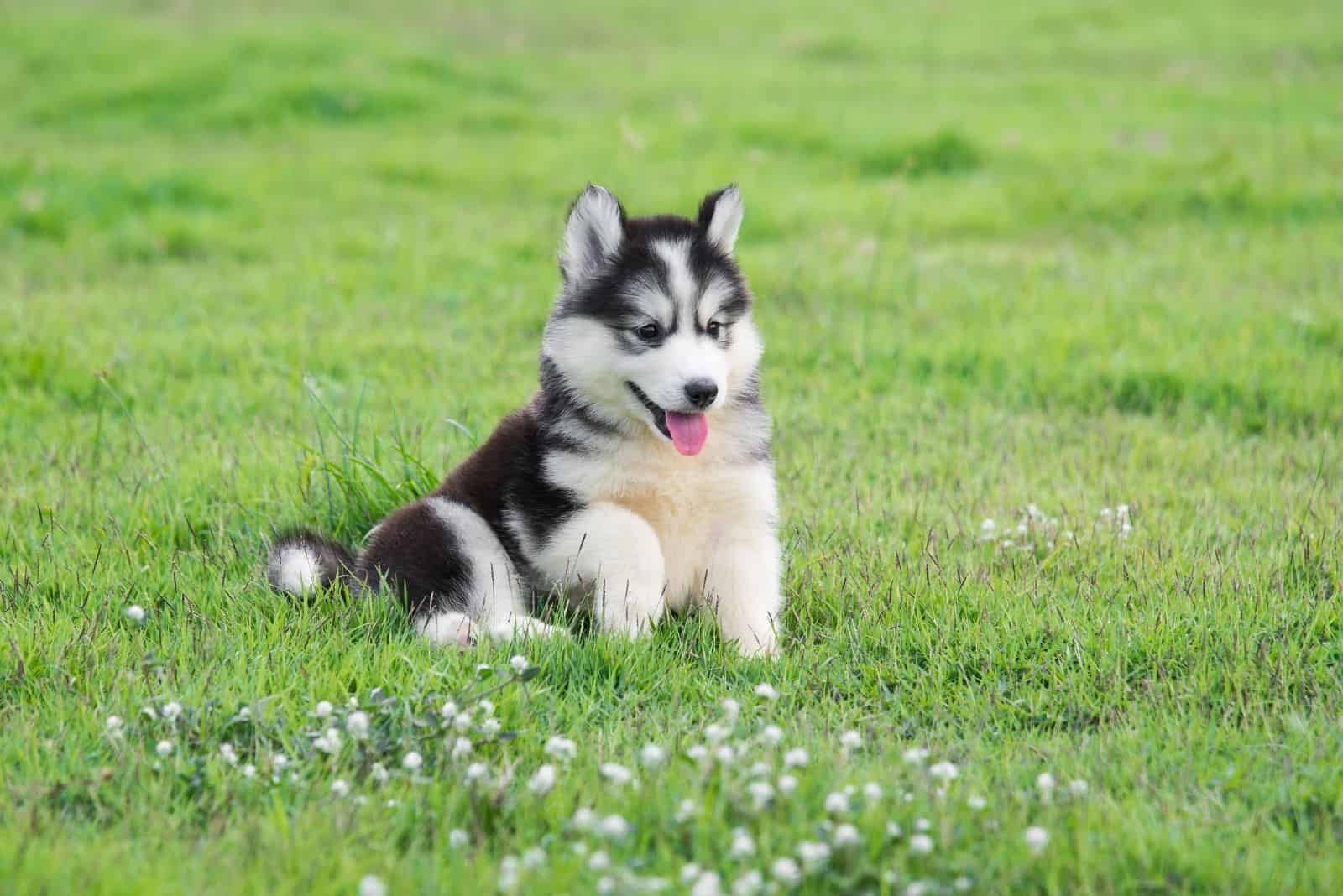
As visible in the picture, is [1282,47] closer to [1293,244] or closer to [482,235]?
[1293,244]

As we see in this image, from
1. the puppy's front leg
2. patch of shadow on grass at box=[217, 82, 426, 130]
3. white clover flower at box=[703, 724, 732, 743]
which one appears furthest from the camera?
patch of shadow on grass at box=[217, 82, 426, 130]

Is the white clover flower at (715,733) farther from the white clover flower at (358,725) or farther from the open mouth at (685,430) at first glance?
the open mouth at (685,430)

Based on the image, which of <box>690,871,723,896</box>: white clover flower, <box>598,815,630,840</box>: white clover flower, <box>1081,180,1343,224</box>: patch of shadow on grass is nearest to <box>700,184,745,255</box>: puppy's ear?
<box>598,815,630,840</box>: white clover flower

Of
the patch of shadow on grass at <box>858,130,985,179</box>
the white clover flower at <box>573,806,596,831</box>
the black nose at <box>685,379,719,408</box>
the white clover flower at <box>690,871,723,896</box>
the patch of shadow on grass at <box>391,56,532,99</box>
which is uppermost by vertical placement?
the patch of shadow on grass at <box>391,56,532,99</box>

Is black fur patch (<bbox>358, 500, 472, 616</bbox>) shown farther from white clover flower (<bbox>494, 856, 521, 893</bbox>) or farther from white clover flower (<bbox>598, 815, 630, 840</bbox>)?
white clover flower (<bbox>494, 856, 521, 893</bbox>)

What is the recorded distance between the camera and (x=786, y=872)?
8.57 feet

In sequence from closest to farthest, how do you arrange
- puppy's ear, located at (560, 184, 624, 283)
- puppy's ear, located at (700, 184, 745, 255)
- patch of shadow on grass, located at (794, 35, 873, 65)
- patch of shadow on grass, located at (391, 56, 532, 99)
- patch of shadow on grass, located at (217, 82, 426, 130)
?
puppy's ear, located at (560, 184, 624, 283), puppy's ear, located at (700, 184, 745, 255), patch of shadow on grass, located at (217, 82, 426, 130), patch of shadow on grass, located at (391, 56, 532, 99), patch of shadow on grass, located at (794, 35, 873, 65)

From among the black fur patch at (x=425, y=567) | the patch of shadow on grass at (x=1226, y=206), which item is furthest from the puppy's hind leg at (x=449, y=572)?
the patch of shadow on grass at (x=1226, y=206)

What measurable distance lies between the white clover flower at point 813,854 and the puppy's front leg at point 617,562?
135 centimetres

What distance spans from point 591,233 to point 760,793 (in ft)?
6.84

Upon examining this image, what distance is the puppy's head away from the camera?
4.05m

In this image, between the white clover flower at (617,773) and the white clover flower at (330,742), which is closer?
the white clover flower at (617,773)

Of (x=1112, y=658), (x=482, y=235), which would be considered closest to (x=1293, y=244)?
(x=482, y=235)

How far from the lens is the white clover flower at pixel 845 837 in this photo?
2.74m
